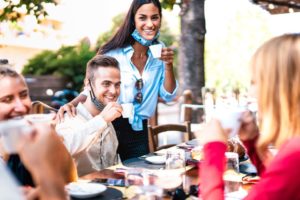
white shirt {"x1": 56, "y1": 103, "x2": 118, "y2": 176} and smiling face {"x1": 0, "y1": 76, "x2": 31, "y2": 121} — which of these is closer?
smiling face {"x1": 0, "y1": 76, "x2": 31, "y2": 121}

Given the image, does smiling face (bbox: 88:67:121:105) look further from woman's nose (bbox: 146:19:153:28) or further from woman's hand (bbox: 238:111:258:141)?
woman's hand (bbox: 238:111:258:141)

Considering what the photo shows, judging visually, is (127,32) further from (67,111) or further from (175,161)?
(175,161)

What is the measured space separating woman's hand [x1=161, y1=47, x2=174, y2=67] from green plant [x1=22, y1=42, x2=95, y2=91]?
3599 millimetres

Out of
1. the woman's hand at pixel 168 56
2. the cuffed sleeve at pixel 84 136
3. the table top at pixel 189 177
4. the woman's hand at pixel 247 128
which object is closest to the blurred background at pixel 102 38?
the woman's hand at pixel 168 56

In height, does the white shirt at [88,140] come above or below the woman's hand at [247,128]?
below

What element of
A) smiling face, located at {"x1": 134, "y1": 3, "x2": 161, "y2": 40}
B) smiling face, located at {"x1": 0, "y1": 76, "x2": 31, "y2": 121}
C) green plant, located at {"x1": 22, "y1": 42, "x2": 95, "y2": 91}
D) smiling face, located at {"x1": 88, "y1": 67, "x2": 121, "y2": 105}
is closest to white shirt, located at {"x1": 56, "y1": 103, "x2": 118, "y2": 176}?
smiling face, located at {"x1": 88, "y1": 67, "x2": 121, "y2": 105}

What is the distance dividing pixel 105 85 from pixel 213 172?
1.52m

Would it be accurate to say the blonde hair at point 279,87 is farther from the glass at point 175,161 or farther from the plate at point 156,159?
the plate at point 156,159

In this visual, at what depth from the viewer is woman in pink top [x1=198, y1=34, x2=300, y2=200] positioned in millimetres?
1201

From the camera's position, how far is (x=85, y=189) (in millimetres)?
1813

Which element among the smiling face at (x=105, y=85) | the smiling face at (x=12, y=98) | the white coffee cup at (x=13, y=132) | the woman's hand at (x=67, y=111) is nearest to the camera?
the white coffee cup at (x=13, y=132)

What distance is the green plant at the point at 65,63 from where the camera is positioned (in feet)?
22.4

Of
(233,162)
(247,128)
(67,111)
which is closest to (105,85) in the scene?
(67,111)

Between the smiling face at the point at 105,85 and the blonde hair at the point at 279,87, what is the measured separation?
5.09 feet
